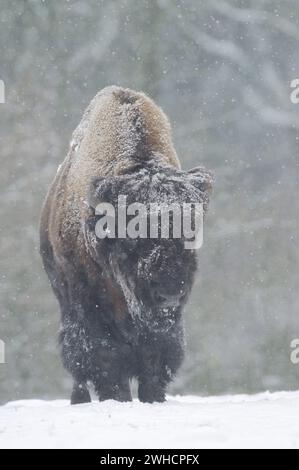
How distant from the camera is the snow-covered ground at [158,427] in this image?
4.32m

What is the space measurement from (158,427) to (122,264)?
181 centimetres

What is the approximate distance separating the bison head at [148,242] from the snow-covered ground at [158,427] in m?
0.72

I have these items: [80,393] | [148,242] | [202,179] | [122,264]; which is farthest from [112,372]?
[202,179]

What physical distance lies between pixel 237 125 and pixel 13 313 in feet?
18.1

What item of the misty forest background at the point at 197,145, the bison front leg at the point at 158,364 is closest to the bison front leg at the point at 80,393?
the bison front leg at the point at 158,364

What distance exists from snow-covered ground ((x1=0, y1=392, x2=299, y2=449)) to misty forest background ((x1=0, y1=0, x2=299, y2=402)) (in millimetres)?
11076

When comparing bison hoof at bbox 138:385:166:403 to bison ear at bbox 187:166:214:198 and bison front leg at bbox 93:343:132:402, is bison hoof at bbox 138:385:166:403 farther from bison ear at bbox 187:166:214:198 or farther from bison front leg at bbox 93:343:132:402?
bison ear at bbox 187:166:214:198

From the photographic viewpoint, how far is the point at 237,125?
17828mm

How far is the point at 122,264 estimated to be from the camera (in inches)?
251

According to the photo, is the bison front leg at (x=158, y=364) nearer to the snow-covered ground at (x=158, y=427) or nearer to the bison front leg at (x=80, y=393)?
the bison front leg at (x=80, y=393)

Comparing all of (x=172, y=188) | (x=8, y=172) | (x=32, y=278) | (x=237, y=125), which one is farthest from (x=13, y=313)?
(x=172, y=188)

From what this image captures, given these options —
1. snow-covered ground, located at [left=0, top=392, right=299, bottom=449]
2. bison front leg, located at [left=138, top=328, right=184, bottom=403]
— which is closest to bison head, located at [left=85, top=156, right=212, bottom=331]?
bison front leg, located at [left=138, top=328, right=184, bottom=403]

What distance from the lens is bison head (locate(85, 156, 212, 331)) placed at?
5.86 metres
